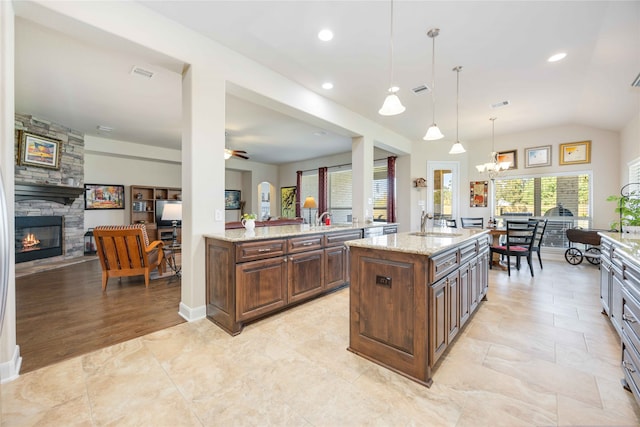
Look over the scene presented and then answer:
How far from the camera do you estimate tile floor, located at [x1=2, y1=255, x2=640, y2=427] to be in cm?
150

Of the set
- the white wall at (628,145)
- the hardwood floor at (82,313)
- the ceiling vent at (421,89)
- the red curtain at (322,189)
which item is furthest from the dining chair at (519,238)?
the hardwood floor at (82,313)

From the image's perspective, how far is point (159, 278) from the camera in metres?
4.41

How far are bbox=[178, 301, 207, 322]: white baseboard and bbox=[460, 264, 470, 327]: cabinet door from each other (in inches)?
99.6

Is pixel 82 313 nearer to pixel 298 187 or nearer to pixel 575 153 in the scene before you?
pixel 298 187

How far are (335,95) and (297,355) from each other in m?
3.75

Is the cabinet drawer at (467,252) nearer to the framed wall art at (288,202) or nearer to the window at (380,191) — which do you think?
the window at (380,191)

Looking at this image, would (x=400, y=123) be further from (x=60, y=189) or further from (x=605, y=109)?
(x=60, y=189)

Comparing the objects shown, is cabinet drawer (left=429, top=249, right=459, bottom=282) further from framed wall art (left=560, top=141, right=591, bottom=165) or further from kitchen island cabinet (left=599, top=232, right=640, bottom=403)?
framed wall art (left=560, top=141, right=591, bottom=165)

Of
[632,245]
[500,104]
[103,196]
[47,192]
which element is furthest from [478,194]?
[103,196]

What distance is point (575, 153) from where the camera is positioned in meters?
5.64

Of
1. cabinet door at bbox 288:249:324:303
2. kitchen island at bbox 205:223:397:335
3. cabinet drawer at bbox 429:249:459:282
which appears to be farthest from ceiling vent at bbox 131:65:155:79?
cabinet drawer at bbox 429:249:459:282

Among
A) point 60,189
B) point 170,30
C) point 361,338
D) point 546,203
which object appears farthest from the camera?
point 546,203

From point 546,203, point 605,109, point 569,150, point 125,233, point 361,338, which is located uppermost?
point 605,109

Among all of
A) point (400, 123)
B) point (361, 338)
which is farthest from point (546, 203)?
point (361, 338)
